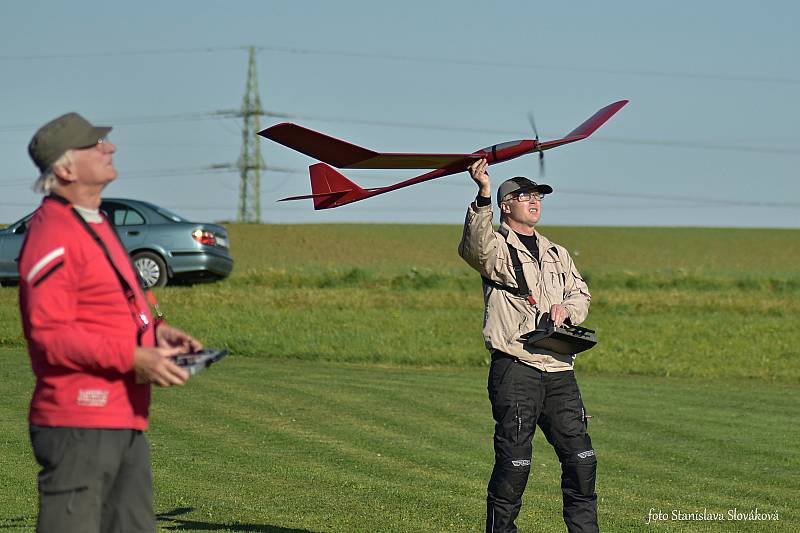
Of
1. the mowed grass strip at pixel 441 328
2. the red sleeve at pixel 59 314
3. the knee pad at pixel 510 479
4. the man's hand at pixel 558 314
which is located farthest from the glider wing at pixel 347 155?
the mowed grass strip at pixel 441 328

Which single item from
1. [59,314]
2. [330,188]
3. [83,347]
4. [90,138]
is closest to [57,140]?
[90,138]

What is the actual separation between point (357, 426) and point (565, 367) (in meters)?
5.90

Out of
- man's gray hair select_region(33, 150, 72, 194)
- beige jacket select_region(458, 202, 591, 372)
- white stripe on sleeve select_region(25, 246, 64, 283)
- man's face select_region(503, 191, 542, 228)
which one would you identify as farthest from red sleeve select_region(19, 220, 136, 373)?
man's face select_region(503, 191, 542, 228)

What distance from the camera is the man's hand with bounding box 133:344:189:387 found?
404cm

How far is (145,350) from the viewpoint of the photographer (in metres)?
4.07

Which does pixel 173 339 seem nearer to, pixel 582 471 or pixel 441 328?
pixel 582 471

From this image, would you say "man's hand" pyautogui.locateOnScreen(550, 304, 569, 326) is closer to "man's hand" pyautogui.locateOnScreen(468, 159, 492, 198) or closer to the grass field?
"man's hand" pyautogui.locateOnScreen(468, 159, 492, 198)

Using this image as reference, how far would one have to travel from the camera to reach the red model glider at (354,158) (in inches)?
262

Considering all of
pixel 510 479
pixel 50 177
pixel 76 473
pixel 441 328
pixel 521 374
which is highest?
pixel 50 177

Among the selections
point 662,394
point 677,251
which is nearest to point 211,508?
point 662,394

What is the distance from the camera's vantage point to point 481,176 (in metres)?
6.61

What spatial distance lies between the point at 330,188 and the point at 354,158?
39 centimetres

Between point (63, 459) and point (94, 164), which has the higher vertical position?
point (94, 164)

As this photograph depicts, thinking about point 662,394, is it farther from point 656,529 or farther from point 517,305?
point 517,305
